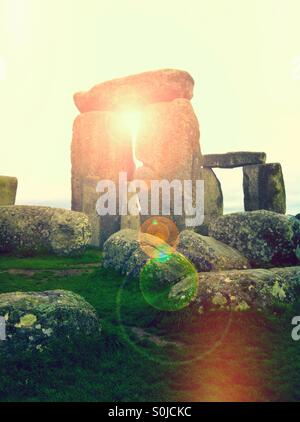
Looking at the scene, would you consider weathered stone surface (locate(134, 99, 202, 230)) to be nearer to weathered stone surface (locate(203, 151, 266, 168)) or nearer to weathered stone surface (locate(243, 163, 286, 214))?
weathered stone surface (locate(203, 151, 266, 168))

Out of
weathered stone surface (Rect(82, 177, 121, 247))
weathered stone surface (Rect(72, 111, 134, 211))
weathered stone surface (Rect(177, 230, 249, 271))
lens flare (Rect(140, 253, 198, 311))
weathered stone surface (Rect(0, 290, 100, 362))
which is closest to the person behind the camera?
weathered stone surface (Rect(0, 290, 100, 362))

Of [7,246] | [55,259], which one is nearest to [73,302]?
[55,259]

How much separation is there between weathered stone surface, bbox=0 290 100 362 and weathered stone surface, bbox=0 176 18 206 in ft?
57.6

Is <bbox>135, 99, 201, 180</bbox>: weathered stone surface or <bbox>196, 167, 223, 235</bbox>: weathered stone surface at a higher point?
<bbox>135, 99, 201, 180</bbox>: weathered stone surface

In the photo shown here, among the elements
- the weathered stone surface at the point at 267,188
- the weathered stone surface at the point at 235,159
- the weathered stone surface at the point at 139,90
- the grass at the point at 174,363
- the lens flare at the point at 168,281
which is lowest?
the grass at the point at 174,363

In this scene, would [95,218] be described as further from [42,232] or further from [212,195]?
[42,232]

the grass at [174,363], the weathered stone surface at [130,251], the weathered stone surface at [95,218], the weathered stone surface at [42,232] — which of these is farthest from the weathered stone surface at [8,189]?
the grass at [174,363]

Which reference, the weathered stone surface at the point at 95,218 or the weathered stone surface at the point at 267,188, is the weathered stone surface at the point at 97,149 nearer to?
the weathered stone surface at the point at 95,218

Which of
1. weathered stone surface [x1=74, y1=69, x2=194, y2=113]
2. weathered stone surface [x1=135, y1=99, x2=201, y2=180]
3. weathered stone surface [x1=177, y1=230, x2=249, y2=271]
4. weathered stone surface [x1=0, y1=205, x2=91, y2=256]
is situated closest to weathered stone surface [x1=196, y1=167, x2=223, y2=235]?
weathered stone surface [x1=135, y1=99, x2=201, y2=180]

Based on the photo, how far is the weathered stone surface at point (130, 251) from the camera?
468 inches

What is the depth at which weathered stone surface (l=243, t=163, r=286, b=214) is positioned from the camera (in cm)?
2586

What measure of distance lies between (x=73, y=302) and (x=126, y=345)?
1.01 meters

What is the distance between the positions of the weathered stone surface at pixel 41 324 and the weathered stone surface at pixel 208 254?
15.7ft

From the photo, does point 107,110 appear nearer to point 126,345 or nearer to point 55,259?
point 55,259
